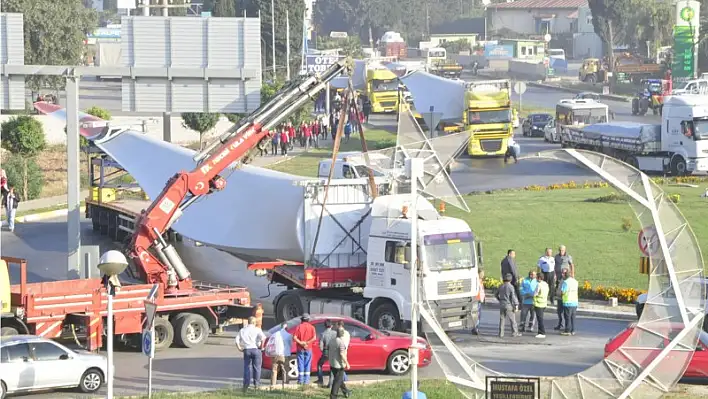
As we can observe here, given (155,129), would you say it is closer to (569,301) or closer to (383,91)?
(383,91)

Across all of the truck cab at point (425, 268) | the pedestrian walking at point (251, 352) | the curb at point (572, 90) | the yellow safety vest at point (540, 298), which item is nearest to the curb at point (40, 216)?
the truck cab at point (425, 268)

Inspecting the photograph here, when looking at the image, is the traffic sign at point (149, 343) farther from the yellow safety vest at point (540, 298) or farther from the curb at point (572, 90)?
the curb at point (572, 90)

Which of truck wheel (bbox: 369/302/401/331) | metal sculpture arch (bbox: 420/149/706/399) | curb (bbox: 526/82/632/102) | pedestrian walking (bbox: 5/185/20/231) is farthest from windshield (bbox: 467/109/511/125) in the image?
metal sculpture arch (bbox: 420/149/706/399)

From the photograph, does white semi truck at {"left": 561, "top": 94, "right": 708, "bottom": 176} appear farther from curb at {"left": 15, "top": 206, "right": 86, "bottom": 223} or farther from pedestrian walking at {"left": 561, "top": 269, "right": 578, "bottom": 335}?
pedestrian walking at {"left": 561, "top": 269, "right": 578, "bottom": 335}

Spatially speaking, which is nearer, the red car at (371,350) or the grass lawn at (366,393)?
the grass lawn at (366,393)

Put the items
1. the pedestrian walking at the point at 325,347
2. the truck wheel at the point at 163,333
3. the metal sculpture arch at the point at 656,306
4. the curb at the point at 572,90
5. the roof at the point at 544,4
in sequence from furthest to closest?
the roof at the point at 544,4, the curb at the point at 572,90, the truck wheel at the point at 163,333, the pedestrian walking at the point at 325,347, the metal sculpture arch at the point at 656,306

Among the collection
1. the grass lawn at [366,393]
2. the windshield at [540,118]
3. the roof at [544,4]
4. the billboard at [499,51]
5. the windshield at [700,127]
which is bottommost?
the grass lawn at [366,393]

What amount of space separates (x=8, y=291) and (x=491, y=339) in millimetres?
8931

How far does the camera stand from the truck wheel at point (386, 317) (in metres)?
25.7

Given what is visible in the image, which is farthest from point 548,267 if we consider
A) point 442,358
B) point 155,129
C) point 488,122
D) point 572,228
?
point 155,129

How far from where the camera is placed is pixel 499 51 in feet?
458

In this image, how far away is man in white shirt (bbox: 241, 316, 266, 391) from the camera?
21.1m

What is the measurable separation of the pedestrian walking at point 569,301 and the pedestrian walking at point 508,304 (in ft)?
3.07

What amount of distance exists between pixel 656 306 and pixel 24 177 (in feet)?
112
